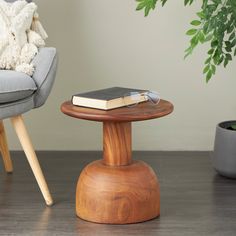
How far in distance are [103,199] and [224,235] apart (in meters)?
0.39

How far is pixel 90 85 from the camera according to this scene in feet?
10.0

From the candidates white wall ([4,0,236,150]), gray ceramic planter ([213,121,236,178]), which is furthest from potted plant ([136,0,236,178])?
white wall ([4,0,236,150])

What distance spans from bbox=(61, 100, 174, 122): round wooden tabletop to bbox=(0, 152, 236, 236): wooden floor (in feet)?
1.15

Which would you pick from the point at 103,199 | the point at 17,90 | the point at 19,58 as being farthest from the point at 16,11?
the point at 103,199

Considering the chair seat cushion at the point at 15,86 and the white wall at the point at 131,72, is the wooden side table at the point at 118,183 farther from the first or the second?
the white wall at the point at 131,72

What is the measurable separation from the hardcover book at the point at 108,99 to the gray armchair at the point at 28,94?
198mm

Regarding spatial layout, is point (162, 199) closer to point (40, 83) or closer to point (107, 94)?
point (107, 94)

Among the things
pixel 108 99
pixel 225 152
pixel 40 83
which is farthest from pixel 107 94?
pixel 225 152

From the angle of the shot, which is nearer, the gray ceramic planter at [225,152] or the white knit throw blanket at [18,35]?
the white knit throw blanket at [18,35]

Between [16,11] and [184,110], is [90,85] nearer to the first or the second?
[184,110]

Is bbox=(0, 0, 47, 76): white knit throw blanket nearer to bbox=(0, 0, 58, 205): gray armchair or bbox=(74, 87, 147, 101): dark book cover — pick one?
bbox=(0, 0, 58, 205): gray armchair

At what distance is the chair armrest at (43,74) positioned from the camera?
7.58 ft

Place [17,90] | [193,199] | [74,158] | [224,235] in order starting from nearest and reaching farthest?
[224,235] → [17,90] → [193,199] → [74,158]

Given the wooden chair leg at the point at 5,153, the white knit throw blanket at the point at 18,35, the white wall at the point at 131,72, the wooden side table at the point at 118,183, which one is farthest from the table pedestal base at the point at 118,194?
the white wall at the point at 131,72
